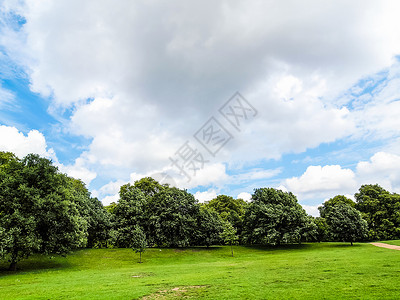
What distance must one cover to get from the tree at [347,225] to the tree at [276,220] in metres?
5.61

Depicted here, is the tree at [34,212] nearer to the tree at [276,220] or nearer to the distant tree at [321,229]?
the tree at [276,220]

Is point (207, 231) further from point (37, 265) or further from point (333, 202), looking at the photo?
point (333, 202)

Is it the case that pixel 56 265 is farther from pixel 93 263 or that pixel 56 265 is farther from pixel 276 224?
pixel 276 224

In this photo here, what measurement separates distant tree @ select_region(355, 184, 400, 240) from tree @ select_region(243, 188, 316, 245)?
2239 cm

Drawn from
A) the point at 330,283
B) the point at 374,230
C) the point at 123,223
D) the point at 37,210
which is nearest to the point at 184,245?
the point at 123,223

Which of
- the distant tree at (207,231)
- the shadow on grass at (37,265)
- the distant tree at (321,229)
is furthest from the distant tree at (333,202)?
the shadow on grass at (37,265)

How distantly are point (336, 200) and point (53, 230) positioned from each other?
75748mm

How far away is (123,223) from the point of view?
48875mm

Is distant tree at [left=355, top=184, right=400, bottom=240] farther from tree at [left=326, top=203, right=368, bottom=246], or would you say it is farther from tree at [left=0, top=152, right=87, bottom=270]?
tree at [left=0, top=152, right=87, bottom=270]

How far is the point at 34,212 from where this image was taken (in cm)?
2759

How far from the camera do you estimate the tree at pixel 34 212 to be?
2556 cm

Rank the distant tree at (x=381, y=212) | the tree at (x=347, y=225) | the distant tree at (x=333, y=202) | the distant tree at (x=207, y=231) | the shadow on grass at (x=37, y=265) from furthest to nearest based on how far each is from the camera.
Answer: the distant tree at (x=333, y=202) → the distant tree at (x=381, y=212) → the distant tree at (x=207, y=231) → the tree at (x=347, y=225) → the shadow on grass at (x=37, y=265)

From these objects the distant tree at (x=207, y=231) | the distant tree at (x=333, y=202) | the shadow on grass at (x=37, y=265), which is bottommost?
the shadow on grass at (x=37, y=265)

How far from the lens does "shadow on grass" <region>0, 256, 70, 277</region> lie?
91.6 feet
